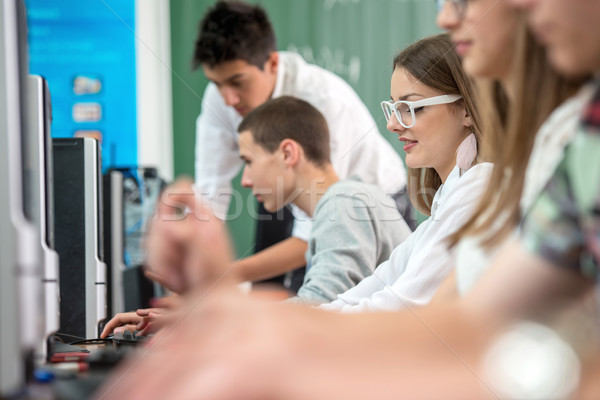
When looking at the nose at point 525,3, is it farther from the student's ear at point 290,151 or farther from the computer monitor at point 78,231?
the student's ear at point 290,151

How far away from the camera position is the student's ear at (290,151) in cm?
182

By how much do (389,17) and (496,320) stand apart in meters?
3.18

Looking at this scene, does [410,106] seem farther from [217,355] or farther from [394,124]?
[217,355]

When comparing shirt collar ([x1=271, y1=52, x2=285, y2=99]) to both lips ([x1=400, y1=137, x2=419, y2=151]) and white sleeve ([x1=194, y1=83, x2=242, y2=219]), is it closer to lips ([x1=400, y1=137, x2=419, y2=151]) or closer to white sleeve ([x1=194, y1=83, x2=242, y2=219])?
white sleeve ([x1=194, y1=83, x2=242, y2=219])

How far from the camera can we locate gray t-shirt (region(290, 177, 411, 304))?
138 cm

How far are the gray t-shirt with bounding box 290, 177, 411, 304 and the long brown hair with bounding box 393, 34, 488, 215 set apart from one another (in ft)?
0.52

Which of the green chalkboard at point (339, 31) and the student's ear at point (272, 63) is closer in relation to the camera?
the student's ear at point (272, 63)

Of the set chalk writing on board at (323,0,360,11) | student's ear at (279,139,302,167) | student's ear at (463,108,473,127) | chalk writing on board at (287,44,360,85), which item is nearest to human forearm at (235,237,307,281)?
student's ear at (279,139,302,167)

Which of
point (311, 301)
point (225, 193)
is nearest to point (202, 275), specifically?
point (311, 301)

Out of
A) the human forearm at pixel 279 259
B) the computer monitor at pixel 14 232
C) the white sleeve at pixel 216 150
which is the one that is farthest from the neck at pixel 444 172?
the white sleeve at pixel 216 150

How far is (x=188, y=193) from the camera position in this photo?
1.61 feet

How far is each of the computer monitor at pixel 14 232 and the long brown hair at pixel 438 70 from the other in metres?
0.77

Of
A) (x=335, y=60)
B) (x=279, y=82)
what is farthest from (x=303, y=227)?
(x=335, y=60)

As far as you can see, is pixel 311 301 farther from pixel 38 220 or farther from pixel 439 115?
pixel 38 220
